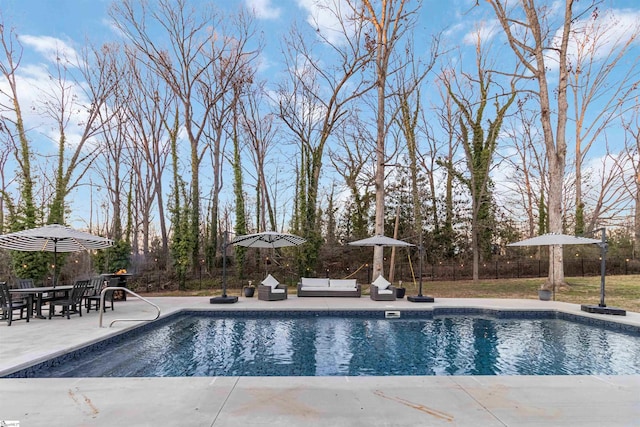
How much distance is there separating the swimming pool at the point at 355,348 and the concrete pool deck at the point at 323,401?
2.90 feet

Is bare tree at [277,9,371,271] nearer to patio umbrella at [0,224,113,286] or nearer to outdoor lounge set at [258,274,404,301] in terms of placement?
outdoor lounge set at [258,274,404,301]

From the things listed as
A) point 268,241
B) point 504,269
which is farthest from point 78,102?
point 504,269

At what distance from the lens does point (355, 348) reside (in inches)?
240

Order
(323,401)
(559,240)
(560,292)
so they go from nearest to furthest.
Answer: (323,401), (559,240), (560,292)

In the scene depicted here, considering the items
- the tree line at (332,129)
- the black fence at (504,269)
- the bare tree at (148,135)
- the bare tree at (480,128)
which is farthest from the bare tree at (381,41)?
the bare tree at (148,135)

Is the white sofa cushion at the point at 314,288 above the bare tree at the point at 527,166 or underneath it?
underneath

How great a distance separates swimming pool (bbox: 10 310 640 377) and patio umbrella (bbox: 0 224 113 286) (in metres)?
2.51

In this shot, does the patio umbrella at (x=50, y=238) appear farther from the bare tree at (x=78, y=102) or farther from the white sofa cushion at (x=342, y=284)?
the bare tree at (x=78, y=102)

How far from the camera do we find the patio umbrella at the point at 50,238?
776cm

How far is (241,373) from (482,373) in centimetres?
301

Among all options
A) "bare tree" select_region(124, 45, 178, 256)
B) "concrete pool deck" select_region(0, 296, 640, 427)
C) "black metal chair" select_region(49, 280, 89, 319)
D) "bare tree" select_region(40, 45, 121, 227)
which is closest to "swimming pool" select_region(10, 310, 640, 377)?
"concrete pool deck" select_region(0, 296, 640, 427)

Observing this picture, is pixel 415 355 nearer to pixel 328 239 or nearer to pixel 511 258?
pixel 328 239

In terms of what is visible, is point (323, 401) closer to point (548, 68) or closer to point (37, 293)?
point (37, 293)

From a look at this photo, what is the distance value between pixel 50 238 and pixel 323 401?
7874 millimetres
